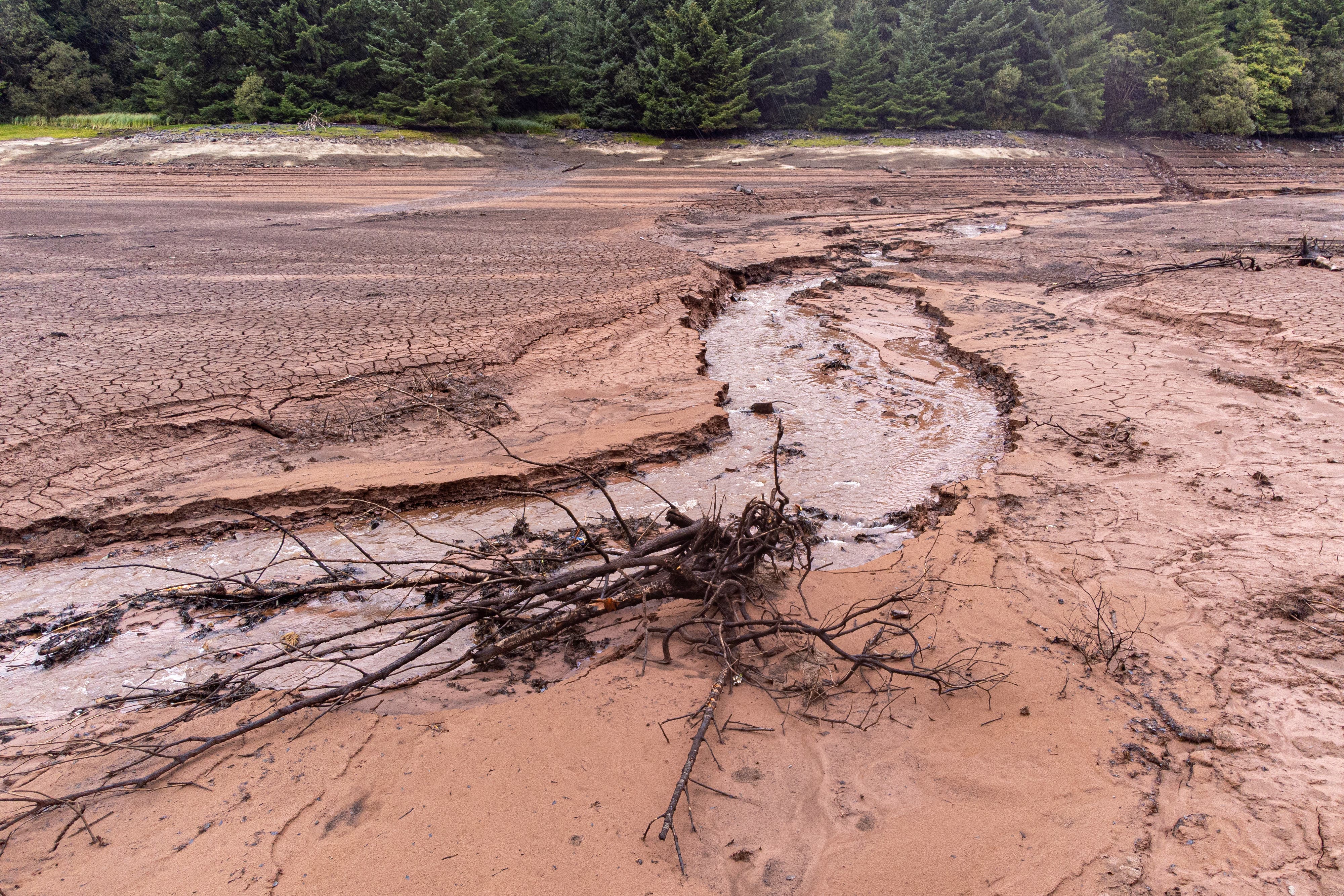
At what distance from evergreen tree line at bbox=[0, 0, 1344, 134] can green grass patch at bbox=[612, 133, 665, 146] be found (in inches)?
18.3

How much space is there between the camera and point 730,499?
17.2ft

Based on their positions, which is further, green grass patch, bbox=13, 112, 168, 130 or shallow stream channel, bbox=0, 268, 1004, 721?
green grass patch, bbox=13, 112, 168, 130

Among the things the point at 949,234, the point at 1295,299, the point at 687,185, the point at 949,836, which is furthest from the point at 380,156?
the point at 949,836

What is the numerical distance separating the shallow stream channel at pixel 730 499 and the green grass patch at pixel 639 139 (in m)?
18.0

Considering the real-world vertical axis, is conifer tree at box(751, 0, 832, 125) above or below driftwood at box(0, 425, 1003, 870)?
above

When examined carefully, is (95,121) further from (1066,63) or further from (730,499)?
(1066,63)

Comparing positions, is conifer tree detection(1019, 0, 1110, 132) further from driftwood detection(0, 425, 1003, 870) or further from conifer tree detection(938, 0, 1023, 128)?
driftwood detection(0, 425, 1003, 870)

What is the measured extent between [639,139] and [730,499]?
908 inches

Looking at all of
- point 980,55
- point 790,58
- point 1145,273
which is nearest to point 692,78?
point 790,58

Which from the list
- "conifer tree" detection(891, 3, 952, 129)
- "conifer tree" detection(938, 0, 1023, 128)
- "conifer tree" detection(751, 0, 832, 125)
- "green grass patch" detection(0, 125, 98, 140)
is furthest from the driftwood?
"conifer tree" detection(938, 0, 1023, 128)

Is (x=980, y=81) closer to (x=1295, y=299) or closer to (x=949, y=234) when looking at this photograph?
(x=949, y=234)

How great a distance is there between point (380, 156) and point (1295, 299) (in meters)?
20.8

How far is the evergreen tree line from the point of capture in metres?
23.3

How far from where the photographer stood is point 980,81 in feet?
85.0
